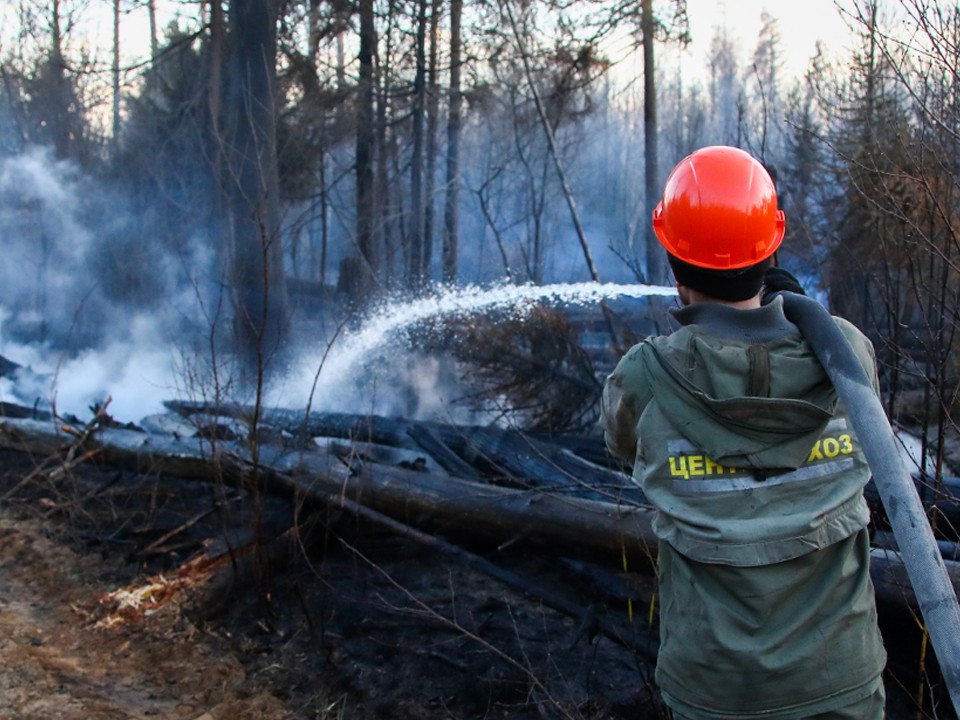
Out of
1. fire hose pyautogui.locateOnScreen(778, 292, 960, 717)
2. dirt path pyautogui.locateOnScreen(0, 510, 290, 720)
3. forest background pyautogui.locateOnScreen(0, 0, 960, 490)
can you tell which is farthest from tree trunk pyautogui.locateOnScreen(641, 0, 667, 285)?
fire hose pyautogui.locateOnScreen(778, 292, 960, 717)

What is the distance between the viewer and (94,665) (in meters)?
4.16

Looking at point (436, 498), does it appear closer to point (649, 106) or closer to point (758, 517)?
point (758, 517)

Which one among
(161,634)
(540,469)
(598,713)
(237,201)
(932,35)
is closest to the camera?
(932,35)

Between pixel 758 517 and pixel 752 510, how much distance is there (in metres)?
0.02

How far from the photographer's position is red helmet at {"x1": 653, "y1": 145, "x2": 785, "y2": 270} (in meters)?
1.76

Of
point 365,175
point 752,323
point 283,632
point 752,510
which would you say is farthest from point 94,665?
point 365,175

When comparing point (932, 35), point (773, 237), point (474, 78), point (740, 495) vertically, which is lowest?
point (740, 495)

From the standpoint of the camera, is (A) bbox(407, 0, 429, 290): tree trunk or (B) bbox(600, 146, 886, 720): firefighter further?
(A) bbox(407, 0, 429, 290): tree trunk

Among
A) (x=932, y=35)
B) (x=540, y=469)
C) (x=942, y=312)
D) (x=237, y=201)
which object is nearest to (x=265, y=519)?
(x=540, y=469)

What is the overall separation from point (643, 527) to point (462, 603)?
4.53ft

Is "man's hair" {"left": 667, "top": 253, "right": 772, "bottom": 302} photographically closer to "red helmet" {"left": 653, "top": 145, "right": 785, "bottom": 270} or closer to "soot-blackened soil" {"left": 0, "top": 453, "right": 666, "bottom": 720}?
"red helmet" {"left": 653, "top": 145, "right": 785, "bottom": 270}

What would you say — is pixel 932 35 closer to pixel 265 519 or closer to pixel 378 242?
pixel 265 519

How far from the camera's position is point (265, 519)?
5.39 metres

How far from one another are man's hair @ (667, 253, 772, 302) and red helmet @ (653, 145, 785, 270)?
11 mm
